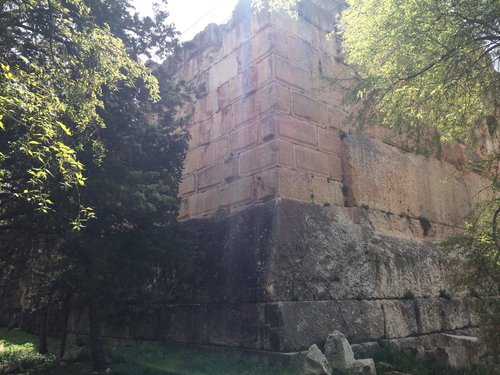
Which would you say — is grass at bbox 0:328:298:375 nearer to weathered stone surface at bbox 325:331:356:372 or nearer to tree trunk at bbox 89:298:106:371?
tree trunk at bbox 89:298:106:371

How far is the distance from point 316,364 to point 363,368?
48 centimetres

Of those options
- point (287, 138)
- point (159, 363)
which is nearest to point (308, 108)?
point (287, 138)

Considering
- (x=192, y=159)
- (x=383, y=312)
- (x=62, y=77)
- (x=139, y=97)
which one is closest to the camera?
(x=62, y=77)

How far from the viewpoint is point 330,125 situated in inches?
255

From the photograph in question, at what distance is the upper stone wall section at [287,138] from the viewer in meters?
5.86

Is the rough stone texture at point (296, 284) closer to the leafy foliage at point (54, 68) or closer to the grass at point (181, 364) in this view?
the grass at point (181, 364)

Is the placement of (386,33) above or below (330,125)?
above

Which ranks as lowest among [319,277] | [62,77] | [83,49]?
[319,277]

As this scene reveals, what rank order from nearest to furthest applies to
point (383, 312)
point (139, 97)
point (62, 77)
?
1. point (62, 77)
2. point (383, 312)
3. point (139, 97)

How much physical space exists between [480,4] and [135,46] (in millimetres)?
4537

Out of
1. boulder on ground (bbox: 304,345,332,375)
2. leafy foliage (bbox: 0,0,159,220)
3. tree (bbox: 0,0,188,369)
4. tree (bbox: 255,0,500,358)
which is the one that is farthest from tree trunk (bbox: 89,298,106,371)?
tree (bbox: 255,0,500,358)

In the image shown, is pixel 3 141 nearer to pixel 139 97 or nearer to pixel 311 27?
pixel 139 97

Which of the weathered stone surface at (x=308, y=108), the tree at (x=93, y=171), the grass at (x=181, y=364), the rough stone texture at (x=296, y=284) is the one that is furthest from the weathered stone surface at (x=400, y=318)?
the tree at (x=93, y=171)

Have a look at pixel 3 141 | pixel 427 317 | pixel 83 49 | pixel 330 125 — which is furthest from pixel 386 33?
pixel 3 141
